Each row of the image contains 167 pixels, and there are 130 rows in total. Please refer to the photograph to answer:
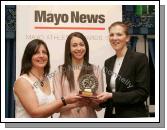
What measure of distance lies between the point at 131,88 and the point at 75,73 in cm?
44

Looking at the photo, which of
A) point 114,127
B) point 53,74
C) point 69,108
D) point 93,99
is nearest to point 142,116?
point 114,127

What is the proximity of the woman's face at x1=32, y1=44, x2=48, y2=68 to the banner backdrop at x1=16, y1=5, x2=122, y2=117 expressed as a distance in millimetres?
46

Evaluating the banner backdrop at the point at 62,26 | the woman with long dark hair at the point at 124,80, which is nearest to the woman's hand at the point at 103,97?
the woman with long dark hair at the point at 124,80

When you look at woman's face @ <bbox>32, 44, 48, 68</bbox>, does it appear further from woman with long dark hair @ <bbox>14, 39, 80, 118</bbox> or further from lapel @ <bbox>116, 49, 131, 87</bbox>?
lapel @ <bbox>116, 49, 131, 87</bbox>

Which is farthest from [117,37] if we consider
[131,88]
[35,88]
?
[35,88]

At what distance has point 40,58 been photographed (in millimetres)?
2049

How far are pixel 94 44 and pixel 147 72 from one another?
0.46 metres

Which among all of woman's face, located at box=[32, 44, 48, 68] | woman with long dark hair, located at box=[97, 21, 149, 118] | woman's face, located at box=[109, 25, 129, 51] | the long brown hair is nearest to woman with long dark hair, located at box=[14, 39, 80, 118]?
woman's face, located at box=[32, 44, 48, 68]

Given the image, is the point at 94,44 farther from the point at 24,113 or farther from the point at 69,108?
the point at 24,113

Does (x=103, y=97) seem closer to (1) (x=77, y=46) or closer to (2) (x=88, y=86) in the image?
(2) (x=88, y=86)

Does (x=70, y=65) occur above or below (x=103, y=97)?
above

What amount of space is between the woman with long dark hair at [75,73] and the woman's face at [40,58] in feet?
0.43

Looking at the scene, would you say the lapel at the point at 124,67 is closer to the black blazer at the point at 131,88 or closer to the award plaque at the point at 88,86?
the black blazer at the point at 131,88

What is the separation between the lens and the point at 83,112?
205 cm
